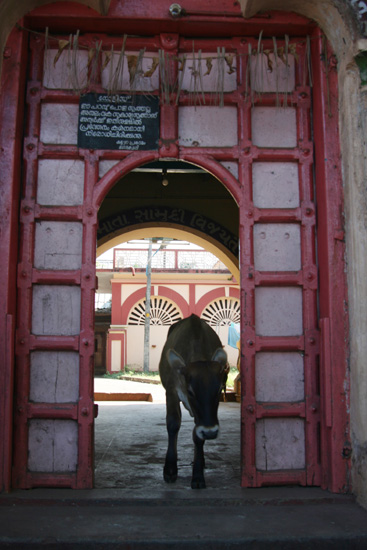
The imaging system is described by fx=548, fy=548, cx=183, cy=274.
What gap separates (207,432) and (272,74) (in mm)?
3176

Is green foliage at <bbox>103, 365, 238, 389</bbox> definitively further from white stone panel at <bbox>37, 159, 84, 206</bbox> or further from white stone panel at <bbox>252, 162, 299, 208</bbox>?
white stone panel at <bbox>252, 162, 299, 208</bbox>

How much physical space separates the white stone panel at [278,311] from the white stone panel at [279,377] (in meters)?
0.20

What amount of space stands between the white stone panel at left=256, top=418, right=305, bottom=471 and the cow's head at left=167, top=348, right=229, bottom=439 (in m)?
0.54

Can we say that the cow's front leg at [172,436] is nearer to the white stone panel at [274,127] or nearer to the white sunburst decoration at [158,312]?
the white stone panel at [274,127]

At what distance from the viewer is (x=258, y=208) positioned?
188 inches

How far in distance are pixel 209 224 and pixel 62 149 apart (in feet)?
17.3

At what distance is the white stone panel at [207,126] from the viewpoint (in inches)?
192

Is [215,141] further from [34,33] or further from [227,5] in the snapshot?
[34,33]

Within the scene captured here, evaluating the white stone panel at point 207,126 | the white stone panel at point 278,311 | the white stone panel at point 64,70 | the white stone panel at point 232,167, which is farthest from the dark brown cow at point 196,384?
the white stone panel at point 64,70

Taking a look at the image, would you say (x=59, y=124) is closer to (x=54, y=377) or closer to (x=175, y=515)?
(x=54, y=377)

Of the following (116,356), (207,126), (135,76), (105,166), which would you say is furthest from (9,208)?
(116,356)

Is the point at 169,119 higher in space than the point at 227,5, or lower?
lower

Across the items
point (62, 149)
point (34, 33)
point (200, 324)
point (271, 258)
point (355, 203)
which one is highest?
point (34, 33)

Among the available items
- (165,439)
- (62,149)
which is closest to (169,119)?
(62,149)
